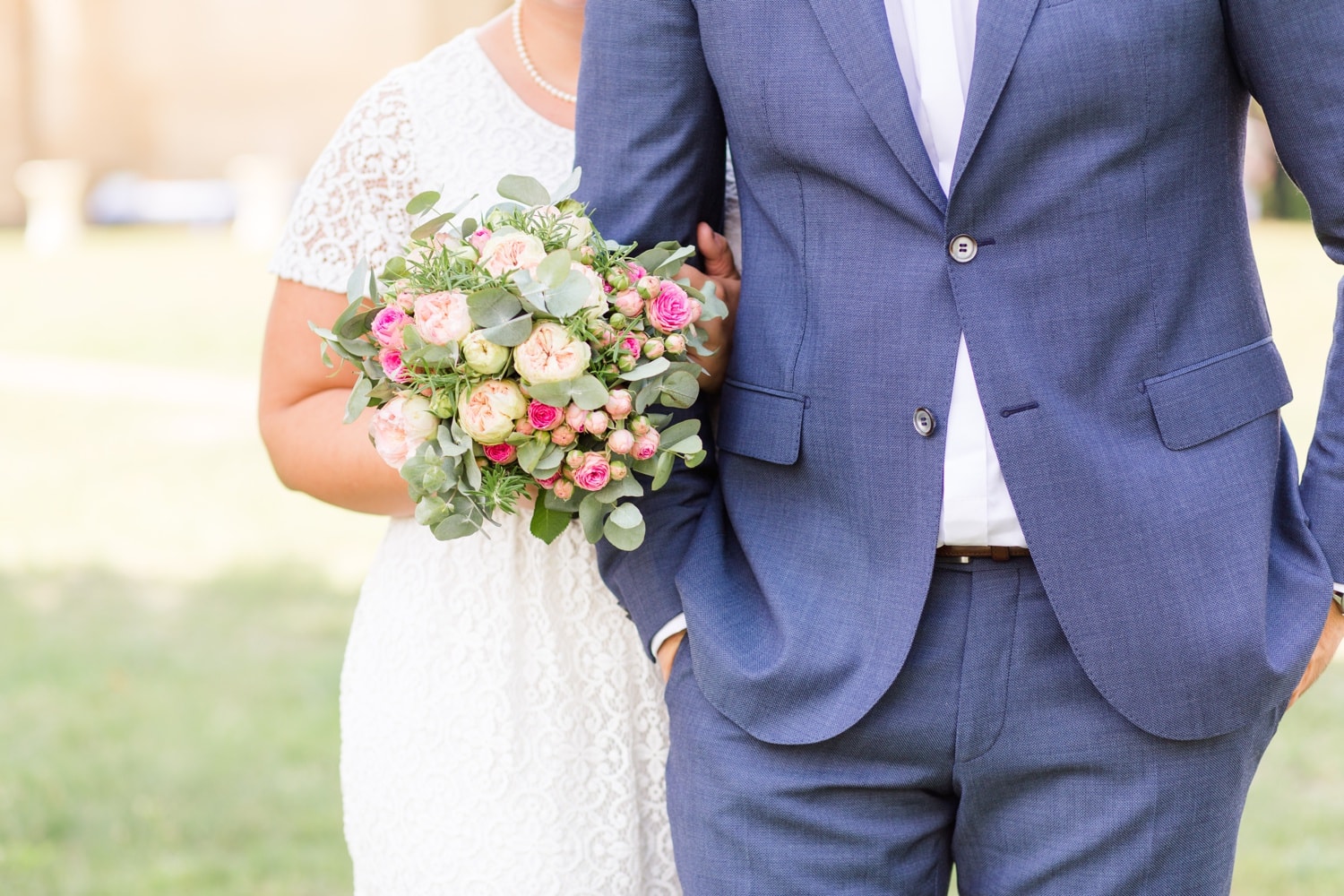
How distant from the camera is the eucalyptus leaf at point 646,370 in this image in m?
1.65

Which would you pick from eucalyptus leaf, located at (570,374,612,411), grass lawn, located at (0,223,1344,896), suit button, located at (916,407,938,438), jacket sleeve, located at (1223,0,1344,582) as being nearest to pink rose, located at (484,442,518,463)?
eucalyptus leaf, located at (570,374,612,411)

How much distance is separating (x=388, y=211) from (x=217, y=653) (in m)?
4.13

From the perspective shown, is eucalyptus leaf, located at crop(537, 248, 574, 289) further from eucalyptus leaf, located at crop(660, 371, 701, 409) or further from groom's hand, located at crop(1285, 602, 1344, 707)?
groom's hand, located at crop(1285, 602, 1344, 707)

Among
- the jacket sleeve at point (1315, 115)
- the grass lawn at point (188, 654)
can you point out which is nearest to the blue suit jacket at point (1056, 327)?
the jacket sleeve at point (1315, 115)

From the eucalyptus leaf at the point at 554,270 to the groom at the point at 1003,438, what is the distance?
36 centimetres

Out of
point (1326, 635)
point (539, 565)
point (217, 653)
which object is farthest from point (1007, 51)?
point (217, 653)

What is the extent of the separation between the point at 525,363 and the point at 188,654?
4.74 m

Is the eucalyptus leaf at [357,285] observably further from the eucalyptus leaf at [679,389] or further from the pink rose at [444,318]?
the eucalyptus leaf at [679,389]

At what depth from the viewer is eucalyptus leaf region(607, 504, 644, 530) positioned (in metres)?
1.71

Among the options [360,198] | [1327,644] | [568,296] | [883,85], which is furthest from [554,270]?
[1327,644]

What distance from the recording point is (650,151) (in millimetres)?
1914

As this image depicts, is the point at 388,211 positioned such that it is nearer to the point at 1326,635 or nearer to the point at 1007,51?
the point at 1007,51

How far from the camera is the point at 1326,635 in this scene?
72.6 inches

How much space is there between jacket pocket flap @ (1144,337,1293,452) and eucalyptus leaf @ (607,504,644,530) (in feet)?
2.08
